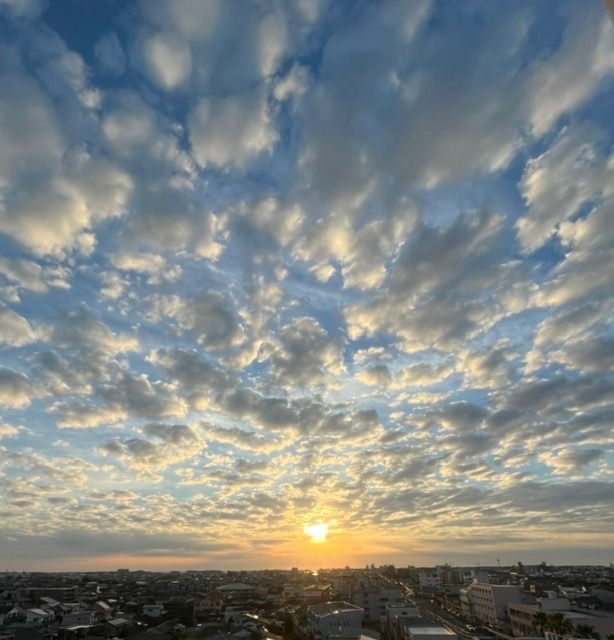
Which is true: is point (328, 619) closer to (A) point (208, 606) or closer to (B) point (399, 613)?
(B) point (399, 613)

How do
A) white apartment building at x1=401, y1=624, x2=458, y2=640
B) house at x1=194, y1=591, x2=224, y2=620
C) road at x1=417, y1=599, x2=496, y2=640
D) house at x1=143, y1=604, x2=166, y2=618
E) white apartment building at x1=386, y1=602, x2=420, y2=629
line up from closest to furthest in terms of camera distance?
white apartment building at x1=401, y1=624, x2=458, y2=640, white apartment building at x1=386, y1=602, x2=420, y2=629, road at x1=417, y1=599, x2=496, y2=640, house at x1=143, y1=604, x2=166, y2=618, house at x1=194, y1=591, x2=224, y2=620

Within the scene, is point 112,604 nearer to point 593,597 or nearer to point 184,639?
point 184,639


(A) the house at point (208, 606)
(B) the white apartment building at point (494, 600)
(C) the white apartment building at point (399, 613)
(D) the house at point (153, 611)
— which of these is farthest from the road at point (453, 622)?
(D) the house at point (153, 611)

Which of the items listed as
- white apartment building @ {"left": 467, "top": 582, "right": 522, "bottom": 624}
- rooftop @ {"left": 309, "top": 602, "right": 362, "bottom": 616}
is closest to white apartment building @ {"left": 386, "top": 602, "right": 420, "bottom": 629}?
rooftop @ {"left": 309, "top": 602, "right": 362, "bottom": 616}

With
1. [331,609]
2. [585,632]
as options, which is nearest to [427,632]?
[585,632]

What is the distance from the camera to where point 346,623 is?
239 ft

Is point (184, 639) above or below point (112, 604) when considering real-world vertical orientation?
below

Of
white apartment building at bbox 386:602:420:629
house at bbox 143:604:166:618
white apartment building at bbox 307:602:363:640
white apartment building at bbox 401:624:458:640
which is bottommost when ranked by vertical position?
white apartment building at bbox 401:624:458:640

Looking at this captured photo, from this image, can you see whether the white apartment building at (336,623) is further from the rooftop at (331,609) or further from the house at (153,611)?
the house at (153,611)

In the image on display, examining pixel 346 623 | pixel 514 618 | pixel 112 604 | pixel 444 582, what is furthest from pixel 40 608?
pixel 444 582

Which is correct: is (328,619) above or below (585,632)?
above

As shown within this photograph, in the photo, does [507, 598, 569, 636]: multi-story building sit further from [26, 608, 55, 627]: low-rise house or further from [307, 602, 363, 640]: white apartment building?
[26, 608, 55, 627]: low-rise house

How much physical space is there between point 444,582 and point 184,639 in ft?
553

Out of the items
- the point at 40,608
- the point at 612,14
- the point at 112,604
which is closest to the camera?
A: the point at 612,14
